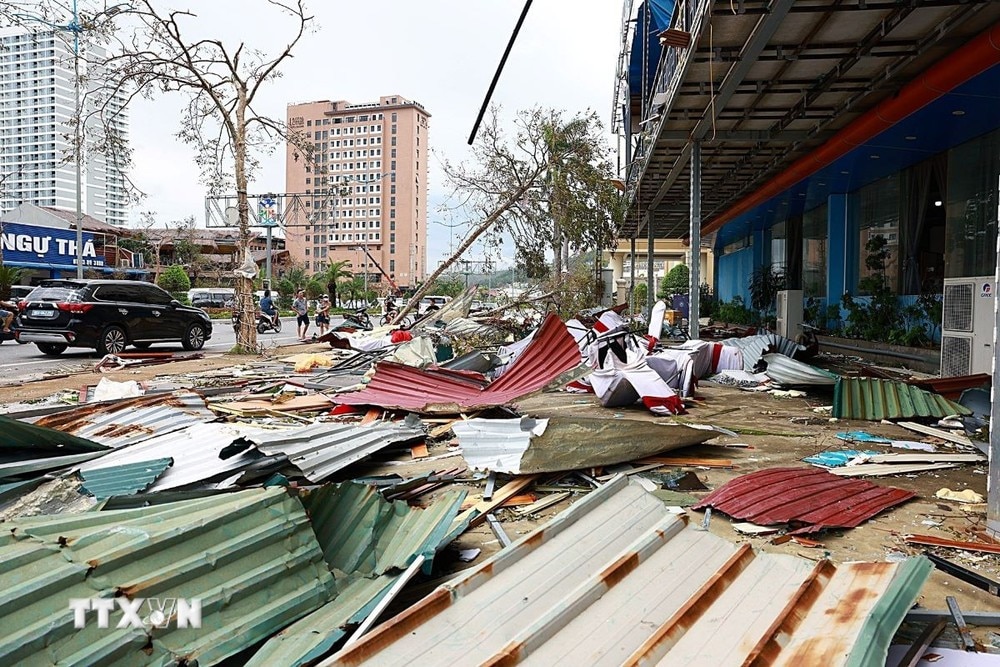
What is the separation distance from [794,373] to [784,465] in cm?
422

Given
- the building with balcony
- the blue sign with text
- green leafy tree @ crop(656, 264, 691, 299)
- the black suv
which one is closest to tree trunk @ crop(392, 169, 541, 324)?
the building with balcony

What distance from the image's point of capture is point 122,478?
3.59 m

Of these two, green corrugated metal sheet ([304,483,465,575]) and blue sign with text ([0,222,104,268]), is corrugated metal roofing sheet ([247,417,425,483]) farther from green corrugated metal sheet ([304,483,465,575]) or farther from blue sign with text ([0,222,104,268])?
blue sign with text ([0,222,104,268])

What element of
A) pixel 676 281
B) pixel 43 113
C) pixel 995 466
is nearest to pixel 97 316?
pixel 43 113

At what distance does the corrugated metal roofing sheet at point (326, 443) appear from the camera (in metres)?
4.16

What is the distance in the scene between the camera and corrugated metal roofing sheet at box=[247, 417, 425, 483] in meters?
4.16

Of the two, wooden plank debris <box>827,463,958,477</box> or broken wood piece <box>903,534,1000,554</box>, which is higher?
wooden plank debris <box>827,463,958,477</box>

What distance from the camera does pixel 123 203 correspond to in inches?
570

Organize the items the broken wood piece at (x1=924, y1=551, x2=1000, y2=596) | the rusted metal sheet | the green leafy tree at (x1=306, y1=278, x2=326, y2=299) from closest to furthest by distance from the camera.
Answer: the broken wood piece at (x1=924, y1=551, x2=1000, y2=596)
the rusted metal sheet
the green leafy tree at (x1=306, y1=278, x2=326, y2=299)

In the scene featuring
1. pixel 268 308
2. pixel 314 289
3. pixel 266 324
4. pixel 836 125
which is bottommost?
pixel 266 324

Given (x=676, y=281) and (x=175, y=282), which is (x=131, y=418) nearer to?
(x=175, y=282)

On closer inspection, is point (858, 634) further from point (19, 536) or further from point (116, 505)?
point (116, 505)

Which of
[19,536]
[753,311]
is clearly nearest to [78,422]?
[19,536]

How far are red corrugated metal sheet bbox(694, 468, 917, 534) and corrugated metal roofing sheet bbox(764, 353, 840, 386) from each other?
168 inches
